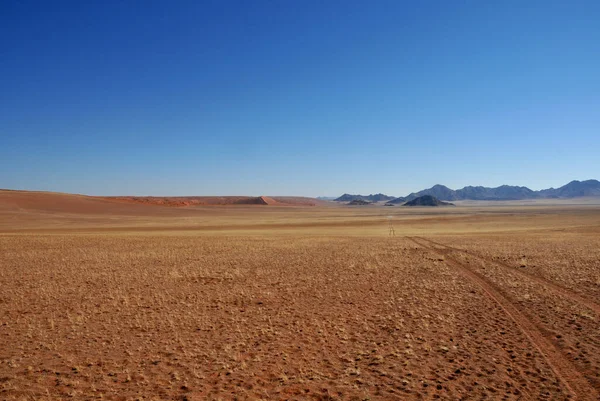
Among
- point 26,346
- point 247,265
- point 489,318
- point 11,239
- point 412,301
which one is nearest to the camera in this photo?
point 26,346

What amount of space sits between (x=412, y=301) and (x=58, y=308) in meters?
11.5

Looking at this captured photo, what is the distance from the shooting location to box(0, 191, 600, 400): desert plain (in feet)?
23.5

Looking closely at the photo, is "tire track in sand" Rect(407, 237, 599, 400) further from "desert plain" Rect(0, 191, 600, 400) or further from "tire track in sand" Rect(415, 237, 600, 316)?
"tire track in sand" Rect(415, 237, 600, 316)

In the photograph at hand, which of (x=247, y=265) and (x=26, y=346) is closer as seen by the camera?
(x=26, y=346)

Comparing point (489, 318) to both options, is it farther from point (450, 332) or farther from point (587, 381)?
point (587, 381)

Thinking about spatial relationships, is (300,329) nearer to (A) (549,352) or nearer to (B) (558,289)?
(A) (549,352)

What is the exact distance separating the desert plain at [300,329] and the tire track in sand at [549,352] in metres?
0.04

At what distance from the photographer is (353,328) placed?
34.3 feet

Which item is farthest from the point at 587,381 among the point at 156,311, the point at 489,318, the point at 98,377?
the point at 156,311

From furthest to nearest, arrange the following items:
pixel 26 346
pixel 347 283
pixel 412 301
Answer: pixel 347 283, pixel 412 301, pixel 26 346

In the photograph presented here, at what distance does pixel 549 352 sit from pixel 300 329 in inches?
228

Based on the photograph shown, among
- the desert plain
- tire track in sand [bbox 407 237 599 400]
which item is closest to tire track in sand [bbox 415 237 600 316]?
the desert plain

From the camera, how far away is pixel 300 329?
10406 mm

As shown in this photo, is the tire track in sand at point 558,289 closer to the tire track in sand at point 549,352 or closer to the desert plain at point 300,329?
the desert plain at point 300,329
